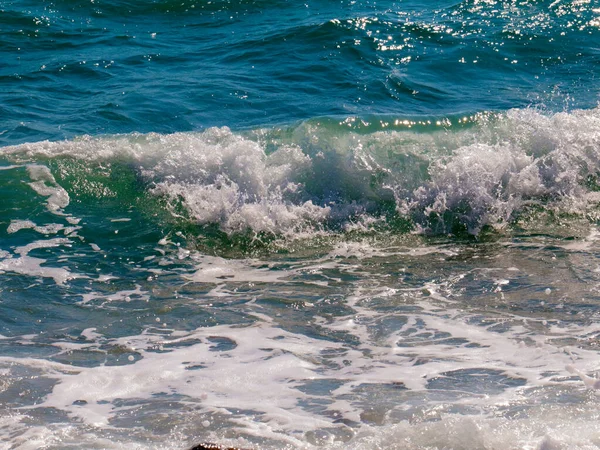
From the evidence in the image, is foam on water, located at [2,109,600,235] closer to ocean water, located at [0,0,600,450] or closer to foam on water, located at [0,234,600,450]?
ocean water, located at [0,0,600,450]

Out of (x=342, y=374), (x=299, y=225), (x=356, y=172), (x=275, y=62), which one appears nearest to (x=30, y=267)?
(x=299, y=225)

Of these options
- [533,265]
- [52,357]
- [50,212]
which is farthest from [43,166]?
[533,265]

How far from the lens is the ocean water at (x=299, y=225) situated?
12.3 ft

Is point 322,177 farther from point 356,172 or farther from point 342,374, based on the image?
point 342,374

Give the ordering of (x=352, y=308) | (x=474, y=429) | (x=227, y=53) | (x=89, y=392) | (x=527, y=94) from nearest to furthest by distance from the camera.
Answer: (x=474, y=429) → (x=89, y=392) → (x=352, y=308) → (x=527, y=94) → (x=227, y=53)

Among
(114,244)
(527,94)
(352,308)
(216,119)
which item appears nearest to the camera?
(352,308)

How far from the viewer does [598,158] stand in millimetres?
7977

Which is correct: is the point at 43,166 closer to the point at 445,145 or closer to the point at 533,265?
the point at 445,145

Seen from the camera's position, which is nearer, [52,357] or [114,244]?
[52,357]

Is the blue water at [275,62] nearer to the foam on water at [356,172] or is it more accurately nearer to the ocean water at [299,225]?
the ocean water at [299,225]

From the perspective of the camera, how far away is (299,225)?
7.01 metres

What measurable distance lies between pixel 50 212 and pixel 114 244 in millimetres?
969

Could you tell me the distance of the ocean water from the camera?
3736mm

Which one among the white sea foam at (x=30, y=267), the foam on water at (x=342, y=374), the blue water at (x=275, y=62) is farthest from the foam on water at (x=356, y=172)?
the foam on water at (x=342, y=374)
